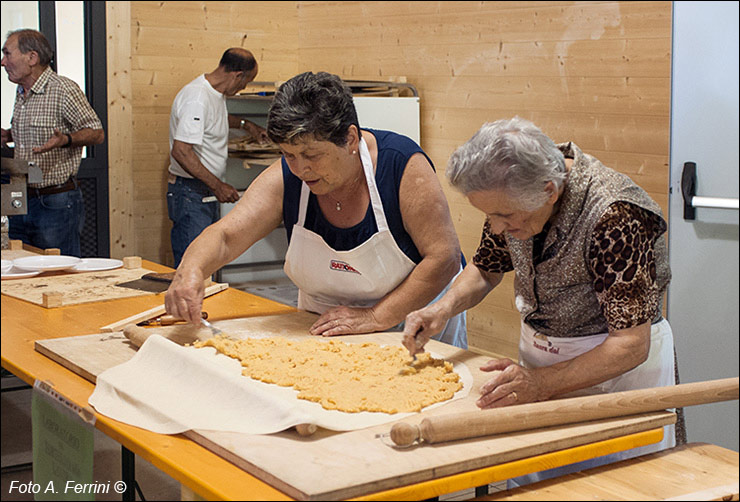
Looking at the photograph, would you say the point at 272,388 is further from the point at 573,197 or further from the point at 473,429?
the point at 573,197

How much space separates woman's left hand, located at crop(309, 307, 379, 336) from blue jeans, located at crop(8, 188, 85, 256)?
0.67 m

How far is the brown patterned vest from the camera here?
4.79 ft

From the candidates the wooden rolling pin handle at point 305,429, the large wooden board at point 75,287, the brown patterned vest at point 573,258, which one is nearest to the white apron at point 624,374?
the brown patterned vest at point 573,258

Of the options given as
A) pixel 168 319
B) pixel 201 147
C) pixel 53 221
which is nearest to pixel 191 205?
pixel 201 147

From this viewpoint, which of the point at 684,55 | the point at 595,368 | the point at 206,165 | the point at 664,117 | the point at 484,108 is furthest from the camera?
the point at 484,108

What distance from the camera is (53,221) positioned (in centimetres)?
208

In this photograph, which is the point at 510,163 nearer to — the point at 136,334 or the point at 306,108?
the point at 306,108

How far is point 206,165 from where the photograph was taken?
3559 millimetres

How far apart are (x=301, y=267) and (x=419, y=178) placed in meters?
0.38

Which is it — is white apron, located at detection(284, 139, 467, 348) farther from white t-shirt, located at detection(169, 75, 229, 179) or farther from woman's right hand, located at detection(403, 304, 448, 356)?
white t-shirt, located at detection(169, 75, 229, 179)

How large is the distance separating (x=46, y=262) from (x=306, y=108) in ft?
3.05

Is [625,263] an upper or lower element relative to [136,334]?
upper

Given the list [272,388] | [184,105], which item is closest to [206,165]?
[184,105]

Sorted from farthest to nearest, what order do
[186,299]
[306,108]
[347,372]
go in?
[186,299]
[306,108]
[347,372]
